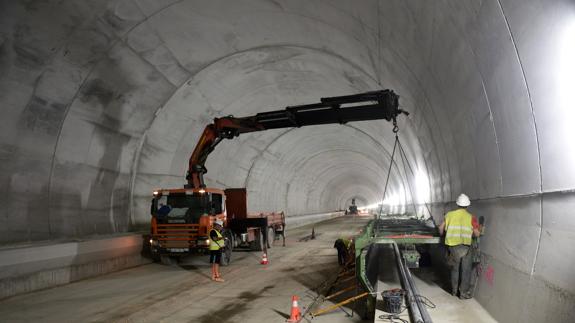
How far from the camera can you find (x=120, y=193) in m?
15.4

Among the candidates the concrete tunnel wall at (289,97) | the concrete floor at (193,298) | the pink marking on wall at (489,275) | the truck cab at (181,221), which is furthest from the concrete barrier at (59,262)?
the pink marking on wall at (489,275)

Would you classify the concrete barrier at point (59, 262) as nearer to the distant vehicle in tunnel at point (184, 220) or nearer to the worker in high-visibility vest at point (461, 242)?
the distant vehicle in tunnel at point (184, 220)

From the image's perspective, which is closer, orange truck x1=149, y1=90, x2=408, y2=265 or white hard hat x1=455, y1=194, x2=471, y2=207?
white hard hat x1=455, y1=194, x2=471, y2=207

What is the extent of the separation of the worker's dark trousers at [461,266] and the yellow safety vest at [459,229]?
12 cm

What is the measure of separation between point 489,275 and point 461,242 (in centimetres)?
86

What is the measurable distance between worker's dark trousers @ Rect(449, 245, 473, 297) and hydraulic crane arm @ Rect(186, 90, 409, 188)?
396cm

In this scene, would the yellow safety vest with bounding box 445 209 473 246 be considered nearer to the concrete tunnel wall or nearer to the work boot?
the concrete tunnel wall

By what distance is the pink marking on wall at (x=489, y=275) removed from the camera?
22.7 feet

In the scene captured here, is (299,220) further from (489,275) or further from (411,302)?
(489,275)

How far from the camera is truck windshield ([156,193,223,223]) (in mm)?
13727

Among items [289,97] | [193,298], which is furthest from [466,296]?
[289,97]

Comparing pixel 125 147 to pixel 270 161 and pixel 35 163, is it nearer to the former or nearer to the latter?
pixel 35 163

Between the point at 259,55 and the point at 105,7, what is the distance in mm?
5837

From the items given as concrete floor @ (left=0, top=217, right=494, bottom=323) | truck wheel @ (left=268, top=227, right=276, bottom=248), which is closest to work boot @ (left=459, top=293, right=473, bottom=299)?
concrete floor @ (left=0, top=217, right=494, bottom=323)
